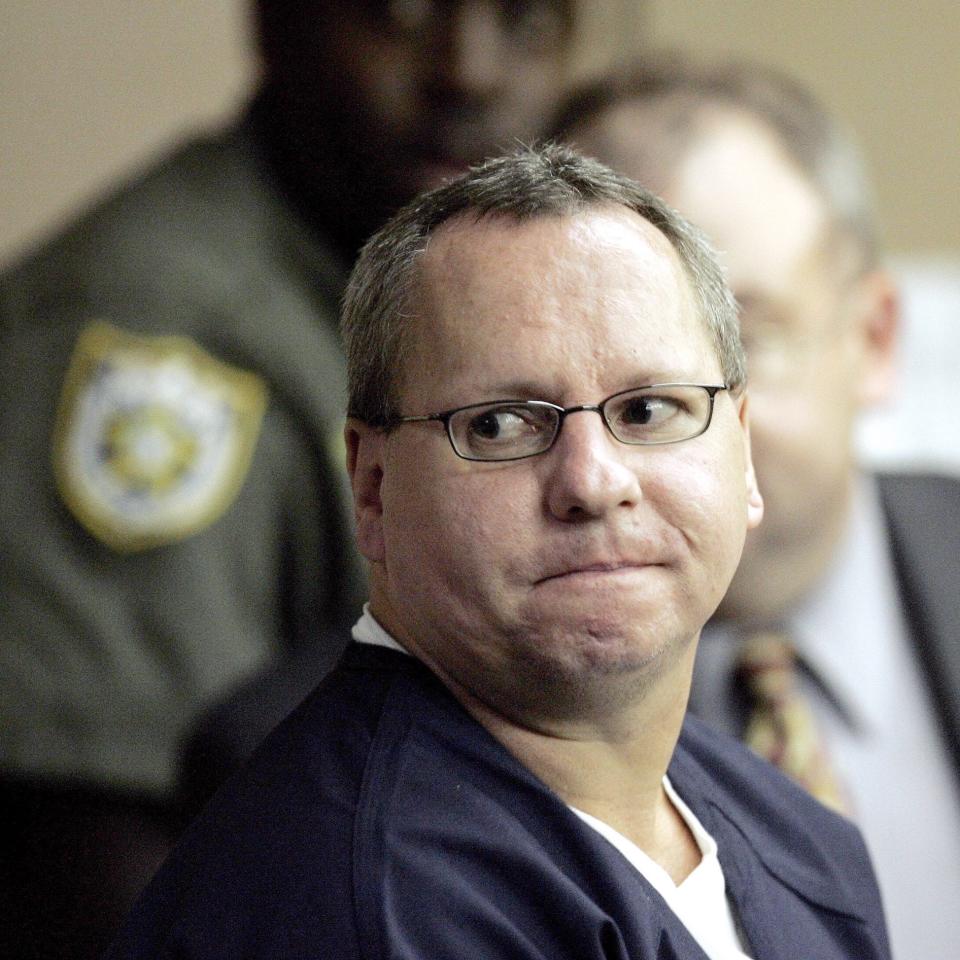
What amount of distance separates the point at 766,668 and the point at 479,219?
0.69 metres

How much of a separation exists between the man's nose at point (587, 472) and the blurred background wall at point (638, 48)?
5.15 ft

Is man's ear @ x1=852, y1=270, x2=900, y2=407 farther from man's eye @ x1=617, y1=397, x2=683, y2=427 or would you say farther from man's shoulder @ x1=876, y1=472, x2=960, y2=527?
man's eye @ x1=617, y1=397, x2=683, y2=427

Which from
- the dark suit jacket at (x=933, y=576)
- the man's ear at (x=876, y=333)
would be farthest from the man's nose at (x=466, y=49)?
the dark suit jacket at (x=933, y=576)

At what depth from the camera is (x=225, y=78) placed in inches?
91.7

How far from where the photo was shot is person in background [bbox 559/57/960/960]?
46.0 inches

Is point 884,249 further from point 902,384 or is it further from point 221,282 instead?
point 221,282

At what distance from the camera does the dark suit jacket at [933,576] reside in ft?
3.84

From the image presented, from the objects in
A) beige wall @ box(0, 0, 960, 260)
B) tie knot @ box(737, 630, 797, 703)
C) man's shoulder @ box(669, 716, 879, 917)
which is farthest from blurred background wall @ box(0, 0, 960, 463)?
man's shoulder @ box(669, 716, 879, 917)

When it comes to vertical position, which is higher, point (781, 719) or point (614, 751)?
point (614, 751)

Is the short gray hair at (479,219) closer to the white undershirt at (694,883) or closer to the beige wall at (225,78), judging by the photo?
the white undershirt at (694,883)

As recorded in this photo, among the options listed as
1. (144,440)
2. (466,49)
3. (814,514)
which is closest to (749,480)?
(814,514)

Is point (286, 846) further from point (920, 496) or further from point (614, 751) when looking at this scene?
point (920, 496)

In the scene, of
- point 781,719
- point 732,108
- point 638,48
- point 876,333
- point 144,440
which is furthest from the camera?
point 638,48

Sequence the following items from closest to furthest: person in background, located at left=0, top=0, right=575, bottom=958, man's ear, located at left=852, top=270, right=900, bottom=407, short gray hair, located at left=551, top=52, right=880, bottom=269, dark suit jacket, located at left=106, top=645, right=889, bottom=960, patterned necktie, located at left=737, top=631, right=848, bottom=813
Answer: dark suit jacket, located at left=106, top=645, right=889, bottom=960
patterned necktie, located at left=737, top=631, right=848, bottom=813
short gray hair, located at left=551, top=52, right=880, bottom=269
man's ear, located at left=852, top=270, right=900, bottom=407
person in background, located at left=0, top=0, right=575, bottom=958
